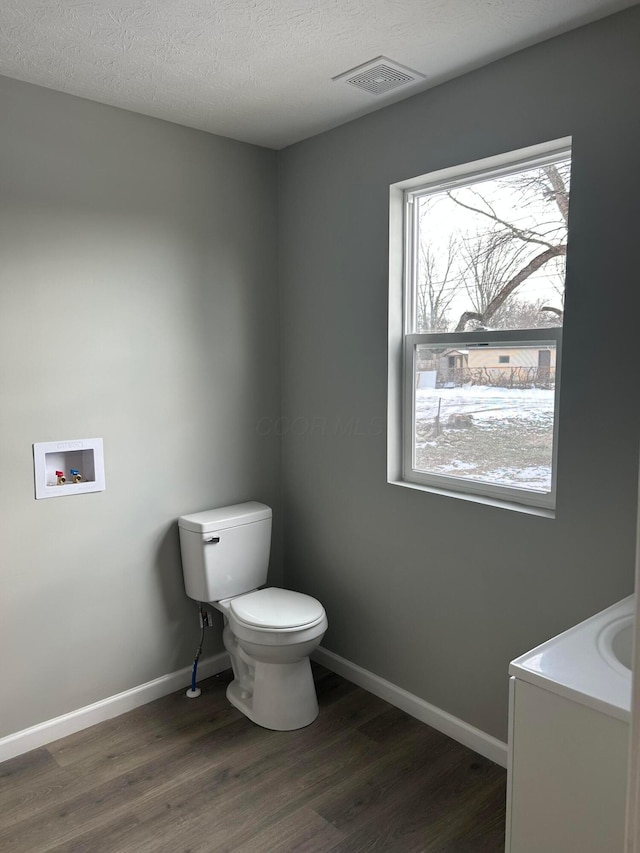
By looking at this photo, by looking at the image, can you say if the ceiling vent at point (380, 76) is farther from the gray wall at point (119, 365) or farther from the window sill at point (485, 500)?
the window sill at point (485, 500)

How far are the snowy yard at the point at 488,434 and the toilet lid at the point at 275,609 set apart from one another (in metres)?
0.75

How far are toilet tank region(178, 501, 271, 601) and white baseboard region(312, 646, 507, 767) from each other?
0.53 metres

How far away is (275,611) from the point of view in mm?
2645

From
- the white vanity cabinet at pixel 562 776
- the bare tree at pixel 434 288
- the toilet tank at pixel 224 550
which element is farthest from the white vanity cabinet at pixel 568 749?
the toilet tank at pixel 224 550

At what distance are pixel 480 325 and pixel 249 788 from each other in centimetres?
187

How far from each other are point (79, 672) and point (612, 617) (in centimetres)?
203

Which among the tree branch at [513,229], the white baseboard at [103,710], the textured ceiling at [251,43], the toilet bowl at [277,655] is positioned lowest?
the white baseboard at [103,710]

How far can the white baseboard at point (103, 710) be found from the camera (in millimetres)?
2456

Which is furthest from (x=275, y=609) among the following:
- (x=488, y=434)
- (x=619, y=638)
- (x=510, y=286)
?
(x=510, y=286)

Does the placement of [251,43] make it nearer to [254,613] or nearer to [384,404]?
[384,404]

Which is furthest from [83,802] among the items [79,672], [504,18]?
[504,18]

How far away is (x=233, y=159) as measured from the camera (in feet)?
9.66

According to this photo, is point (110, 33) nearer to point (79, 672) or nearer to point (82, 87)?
point (82, 87)

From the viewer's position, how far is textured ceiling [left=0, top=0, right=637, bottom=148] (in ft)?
6.06
